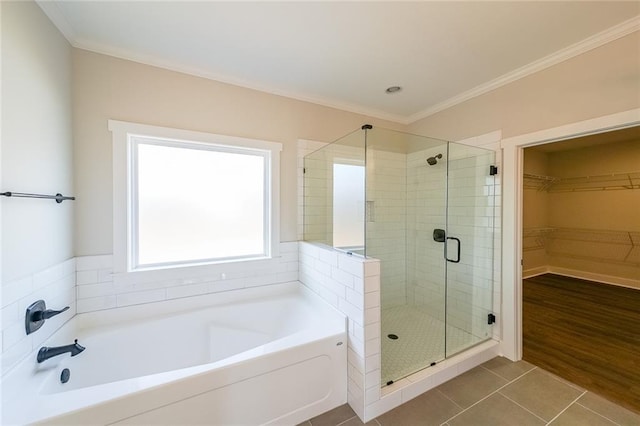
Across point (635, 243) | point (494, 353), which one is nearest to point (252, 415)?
point (494, 353)

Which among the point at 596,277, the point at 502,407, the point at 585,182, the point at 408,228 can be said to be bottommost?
the point at 502,407

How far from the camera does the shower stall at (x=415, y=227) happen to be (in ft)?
7.68

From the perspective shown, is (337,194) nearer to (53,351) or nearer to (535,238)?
(53,351)

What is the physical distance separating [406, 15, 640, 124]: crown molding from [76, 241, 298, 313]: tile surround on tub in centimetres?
238

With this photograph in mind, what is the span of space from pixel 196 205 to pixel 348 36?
1887 millimetres

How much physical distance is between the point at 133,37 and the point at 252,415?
2.68m

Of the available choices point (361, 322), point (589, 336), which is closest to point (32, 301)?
point (361, 322)

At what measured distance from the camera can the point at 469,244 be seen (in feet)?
8.71

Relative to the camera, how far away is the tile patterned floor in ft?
5.36

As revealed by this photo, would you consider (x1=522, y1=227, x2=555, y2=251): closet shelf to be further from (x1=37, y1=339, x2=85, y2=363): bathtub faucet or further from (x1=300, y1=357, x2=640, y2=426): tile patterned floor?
(x1=37, y1=339, x2=85, y2=363): bathtub faucet

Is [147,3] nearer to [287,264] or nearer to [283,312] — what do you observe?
[287,264]

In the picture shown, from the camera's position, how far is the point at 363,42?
1830 mm

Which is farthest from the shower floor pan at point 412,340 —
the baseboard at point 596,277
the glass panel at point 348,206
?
the baseboard at point 596,277

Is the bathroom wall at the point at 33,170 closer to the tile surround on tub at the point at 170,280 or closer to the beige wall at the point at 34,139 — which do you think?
the beige wall at the point at 34,139
